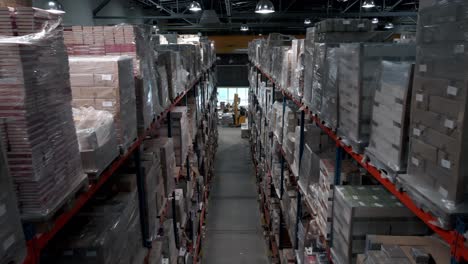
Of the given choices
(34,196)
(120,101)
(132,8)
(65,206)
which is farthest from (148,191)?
(132,8)

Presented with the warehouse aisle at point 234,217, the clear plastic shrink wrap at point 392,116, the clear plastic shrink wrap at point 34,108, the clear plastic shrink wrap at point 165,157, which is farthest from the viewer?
the warehouse aisle at point 234,217

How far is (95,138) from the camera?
2.06m

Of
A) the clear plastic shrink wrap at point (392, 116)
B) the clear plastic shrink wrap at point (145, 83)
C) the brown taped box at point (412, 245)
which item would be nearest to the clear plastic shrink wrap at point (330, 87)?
the clear plastic shrink wrap at point (392, 116)

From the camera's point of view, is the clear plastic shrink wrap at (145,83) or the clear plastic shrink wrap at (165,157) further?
the clear plastic shrink wrap at (165,157)

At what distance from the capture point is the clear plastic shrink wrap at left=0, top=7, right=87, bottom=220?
139cm

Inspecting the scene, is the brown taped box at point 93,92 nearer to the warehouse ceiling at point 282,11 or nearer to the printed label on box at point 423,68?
the printed label on box at point 423,68

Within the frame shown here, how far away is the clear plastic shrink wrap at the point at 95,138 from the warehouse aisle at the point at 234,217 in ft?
17.6

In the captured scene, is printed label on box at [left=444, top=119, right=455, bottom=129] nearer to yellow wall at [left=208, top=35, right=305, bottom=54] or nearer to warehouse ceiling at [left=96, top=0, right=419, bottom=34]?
warehouse ceiling at [left=96, top=0, right=419, bottom=34]

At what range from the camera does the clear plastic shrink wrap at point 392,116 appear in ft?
6.30

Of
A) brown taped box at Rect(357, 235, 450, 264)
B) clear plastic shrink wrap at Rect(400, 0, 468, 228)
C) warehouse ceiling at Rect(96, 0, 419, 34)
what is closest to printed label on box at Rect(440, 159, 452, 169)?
clear plastic shrink wrap at Rect(400, 0, 468, 228)

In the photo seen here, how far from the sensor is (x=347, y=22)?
3670mm

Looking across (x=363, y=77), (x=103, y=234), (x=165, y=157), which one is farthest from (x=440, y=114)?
(x=165, y=157)

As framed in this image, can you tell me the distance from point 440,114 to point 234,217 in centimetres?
756

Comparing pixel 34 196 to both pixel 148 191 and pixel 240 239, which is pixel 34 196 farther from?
pixel 240 239
